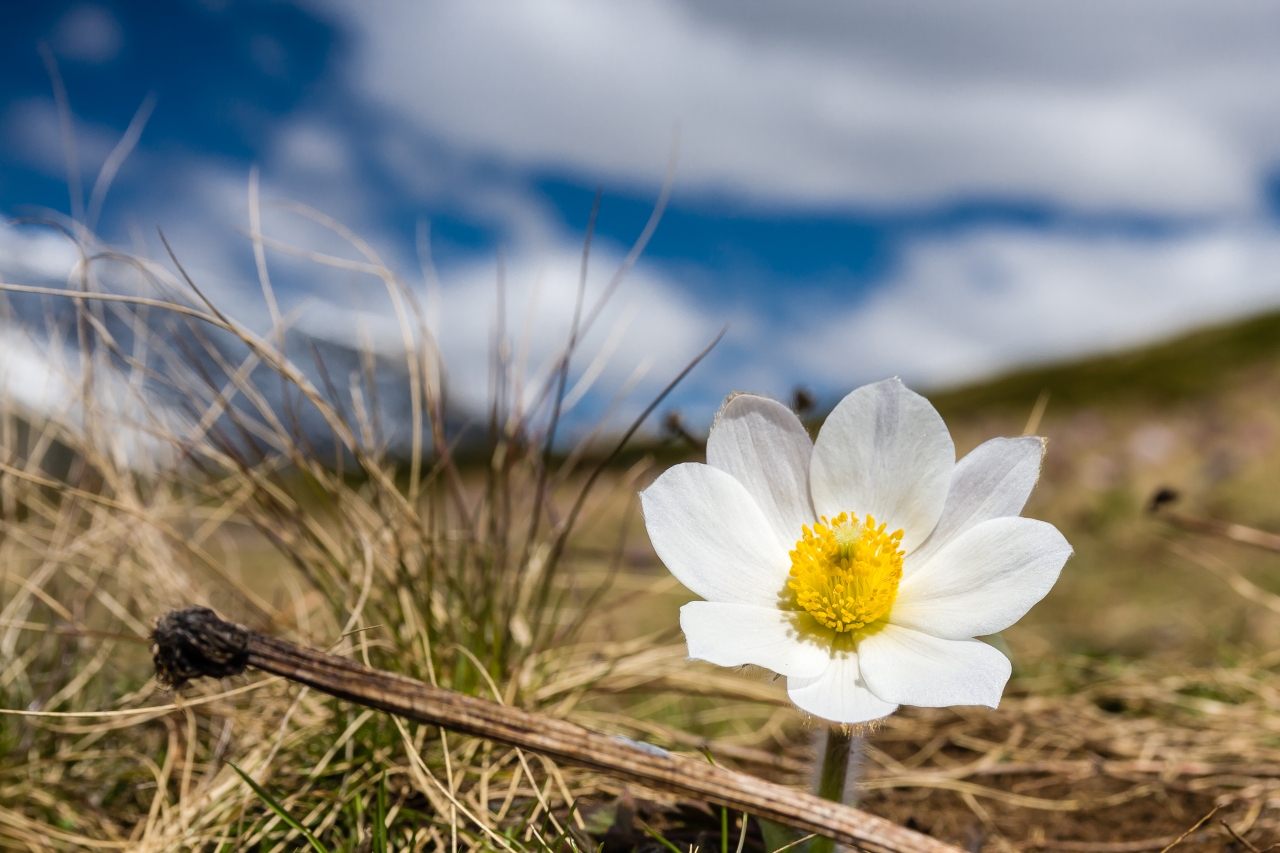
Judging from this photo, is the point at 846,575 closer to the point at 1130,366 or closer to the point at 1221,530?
the point at 1221,530

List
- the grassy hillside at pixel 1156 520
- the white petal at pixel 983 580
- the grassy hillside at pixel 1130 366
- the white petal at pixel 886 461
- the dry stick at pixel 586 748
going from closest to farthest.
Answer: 1. the dry stick at pixel 586 748
2. the white petal at pixel 983 580
3. the white petal at pixel 886 461
4. the grassy hillside at pixel 1156 520
5. the grassy hillside at pixel 1130 366

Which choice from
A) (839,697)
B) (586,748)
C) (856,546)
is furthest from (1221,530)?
(586,748)

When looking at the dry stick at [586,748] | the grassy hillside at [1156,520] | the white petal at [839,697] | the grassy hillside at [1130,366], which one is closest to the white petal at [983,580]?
the white petal at [839,697]

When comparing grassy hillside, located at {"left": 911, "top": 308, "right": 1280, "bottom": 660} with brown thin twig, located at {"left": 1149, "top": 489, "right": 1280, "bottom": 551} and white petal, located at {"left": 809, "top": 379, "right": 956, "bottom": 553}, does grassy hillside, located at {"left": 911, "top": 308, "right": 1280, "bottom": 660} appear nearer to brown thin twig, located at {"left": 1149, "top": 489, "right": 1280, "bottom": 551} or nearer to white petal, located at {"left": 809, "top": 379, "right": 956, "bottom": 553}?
brown thin twig, located at {"left": 1149, "top": 489, "right": 1280, "bottom": 551}

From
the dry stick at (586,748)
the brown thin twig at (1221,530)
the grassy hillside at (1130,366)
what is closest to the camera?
the dry stick at (586,748)

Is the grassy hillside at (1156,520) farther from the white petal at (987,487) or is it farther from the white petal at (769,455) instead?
the white petal at (769,455)
